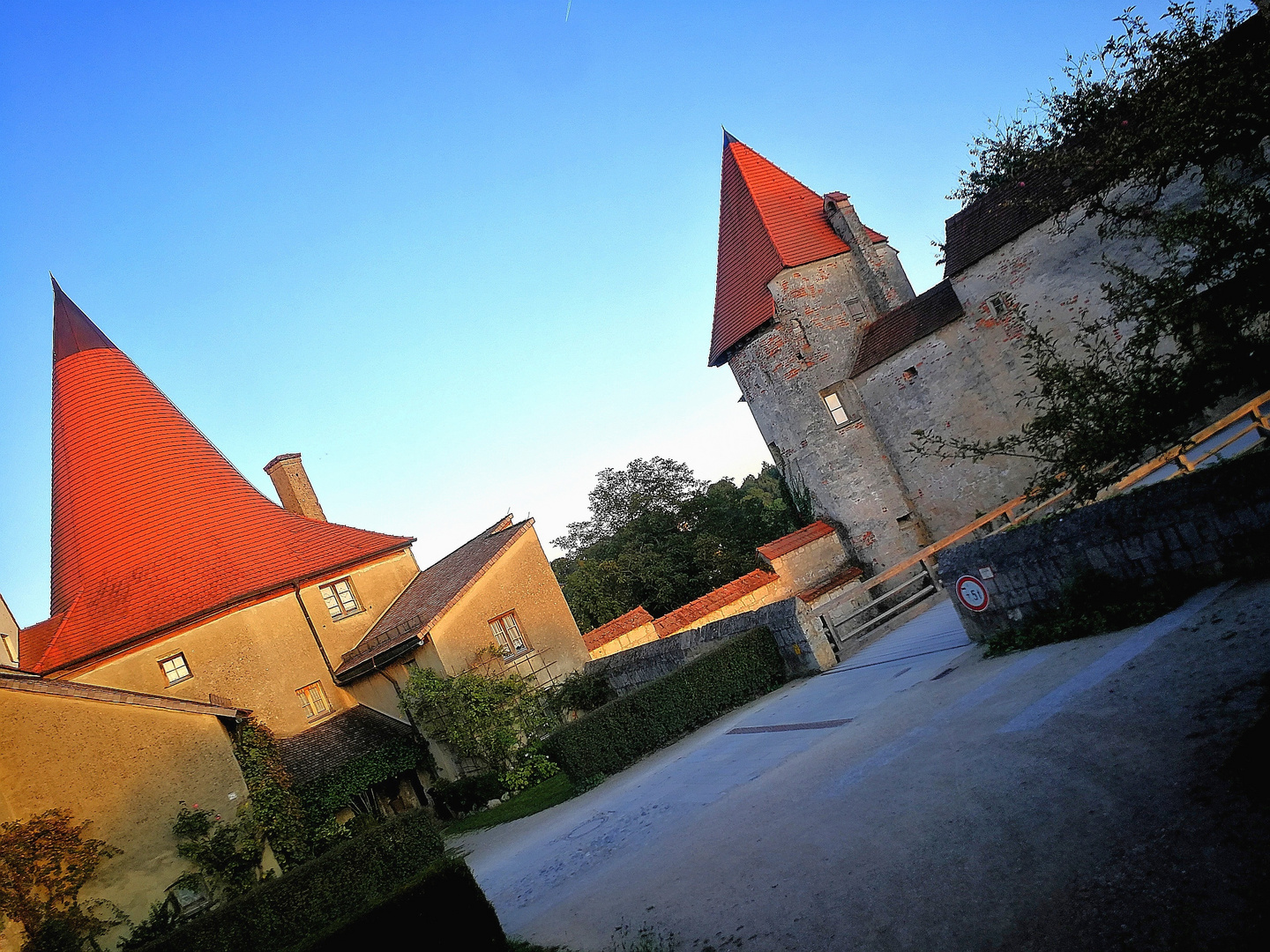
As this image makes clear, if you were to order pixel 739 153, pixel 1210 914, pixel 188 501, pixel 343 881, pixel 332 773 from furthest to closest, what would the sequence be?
pixel 739 153, pixel 188 501, pixel 332 773, pixel 343 881, pixel 1210 914

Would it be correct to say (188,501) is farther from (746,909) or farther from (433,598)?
(746,909)

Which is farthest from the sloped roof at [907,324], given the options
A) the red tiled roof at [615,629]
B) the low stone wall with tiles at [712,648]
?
the low stone wall with tiles at [712,648]

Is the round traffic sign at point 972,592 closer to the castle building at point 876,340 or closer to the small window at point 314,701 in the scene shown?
the castle building at point 876,340

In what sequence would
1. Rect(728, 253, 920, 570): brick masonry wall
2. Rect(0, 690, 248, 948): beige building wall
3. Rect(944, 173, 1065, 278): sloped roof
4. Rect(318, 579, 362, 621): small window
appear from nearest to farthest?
Rect(0, 690, 248, 948): beige building wall → Rect(944, 173, 1065, 278): sloped roof → Rect(318, 579, 362, 621): small window → Rect(728, 253, 920, 570): brick masonry wall

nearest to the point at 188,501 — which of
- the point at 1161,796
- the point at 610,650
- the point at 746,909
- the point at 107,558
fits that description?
the point at 107,558

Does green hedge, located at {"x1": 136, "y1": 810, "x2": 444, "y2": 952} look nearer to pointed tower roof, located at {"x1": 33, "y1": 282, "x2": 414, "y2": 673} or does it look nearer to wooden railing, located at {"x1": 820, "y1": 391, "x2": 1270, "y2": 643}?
wooden railing, located at {"x1": 820, "y1": 391, "x2": 1270, "y2": 643}

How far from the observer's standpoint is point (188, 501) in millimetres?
22703

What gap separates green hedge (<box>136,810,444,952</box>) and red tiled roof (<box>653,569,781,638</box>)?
11.6 meters

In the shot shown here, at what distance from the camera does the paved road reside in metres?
4.10

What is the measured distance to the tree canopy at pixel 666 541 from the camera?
38.3 m

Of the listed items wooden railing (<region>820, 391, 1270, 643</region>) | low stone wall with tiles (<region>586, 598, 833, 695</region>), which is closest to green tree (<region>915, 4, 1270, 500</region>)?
wooden railing (<region>820, 391, 1270, 643</region>)

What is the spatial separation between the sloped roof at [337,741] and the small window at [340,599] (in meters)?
3.16

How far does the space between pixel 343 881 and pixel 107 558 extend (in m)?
15.0

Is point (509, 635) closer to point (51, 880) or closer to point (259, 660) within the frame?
point (259, 660)
